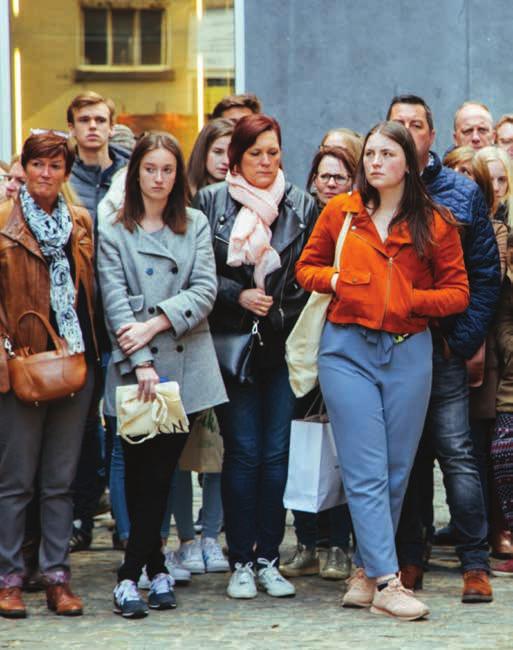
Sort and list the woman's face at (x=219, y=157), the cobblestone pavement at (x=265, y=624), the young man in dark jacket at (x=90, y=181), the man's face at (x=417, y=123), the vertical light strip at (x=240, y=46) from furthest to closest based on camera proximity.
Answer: the vertical light strip at (x=240, y=46) < the young man in dark jacket at (x=90, y=181) < the woman's face at (x=219, y=157) < the man's face at (x=417, y=123) < the cobblestone pavement at (x=265, y=624)

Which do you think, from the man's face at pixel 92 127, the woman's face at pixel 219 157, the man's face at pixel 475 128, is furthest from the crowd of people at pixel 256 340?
the man's face at pixel 475 128

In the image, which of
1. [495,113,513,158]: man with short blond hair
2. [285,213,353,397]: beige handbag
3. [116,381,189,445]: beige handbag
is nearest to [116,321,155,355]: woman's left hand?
[116,381,189,445]: beige handbag

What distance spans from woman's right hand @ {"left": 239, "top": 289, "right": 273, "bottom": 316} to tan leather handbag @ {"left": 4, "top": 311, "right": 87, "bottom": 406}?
83 cm

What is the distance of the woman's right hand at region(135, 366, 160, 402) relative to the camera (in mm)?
6414

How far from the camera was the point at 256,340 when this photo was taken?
6.83 meters

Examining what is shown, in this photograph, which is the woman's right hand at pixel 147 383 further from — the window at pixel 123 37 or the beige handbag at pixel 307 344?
the window at pixel 123 37

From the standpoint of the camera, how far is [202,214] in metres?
6.80

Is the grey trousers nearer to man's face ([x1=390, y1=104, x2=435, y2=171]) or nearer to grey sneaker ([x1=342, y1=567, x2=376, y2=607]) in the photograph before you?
grey sneaker ([x1=342, y1=567, x2=376, y2=607])

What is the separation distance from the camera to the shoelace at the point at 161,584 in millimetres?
6629

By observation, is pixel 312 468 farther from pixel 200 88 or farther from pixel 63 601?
pixel 200 88

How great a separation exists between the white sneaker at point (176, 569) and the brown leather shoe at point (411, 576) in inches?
40.8

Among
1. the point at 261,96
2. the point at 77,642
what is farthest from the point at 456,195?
the point at 261,96

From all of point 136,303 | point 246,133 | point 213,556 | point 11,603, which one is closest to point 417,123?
point 246,133

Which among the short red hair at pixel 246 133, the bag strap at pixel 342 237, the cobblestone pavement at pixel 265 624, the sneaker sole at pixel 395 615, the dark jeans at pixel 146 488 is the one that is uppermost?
the short red hair at pixel 246 133
